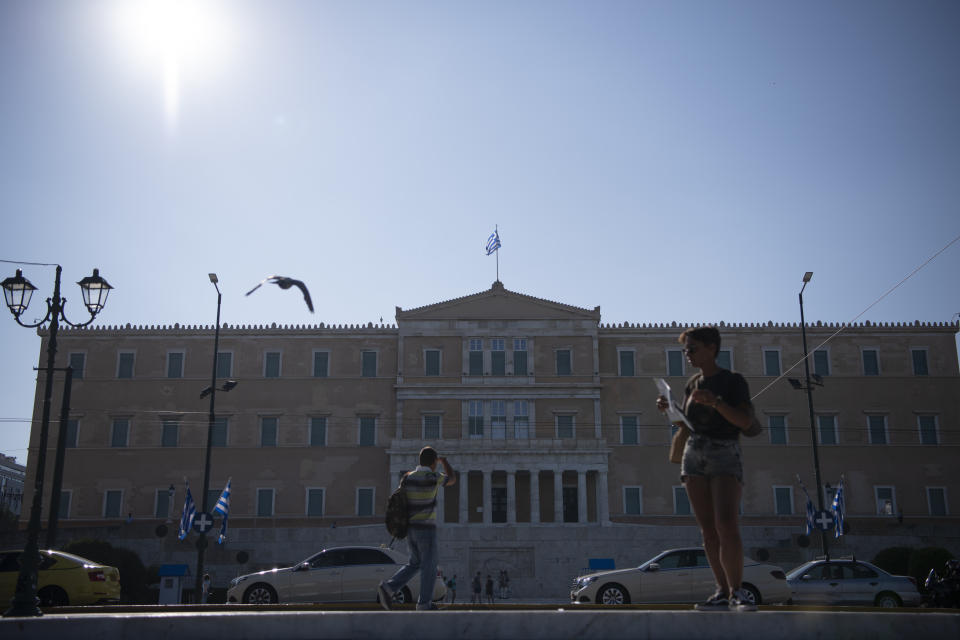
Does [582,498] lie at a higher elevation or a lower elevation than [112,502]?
higher

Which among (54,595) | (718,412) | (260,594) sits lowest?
(260,594)

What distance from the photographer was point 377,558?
18109 mm

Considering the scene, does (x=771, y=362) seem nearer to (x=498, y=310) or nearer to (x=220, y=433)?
(x=498, y=310)

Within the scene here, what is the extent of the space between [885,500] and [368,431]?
85.8ft

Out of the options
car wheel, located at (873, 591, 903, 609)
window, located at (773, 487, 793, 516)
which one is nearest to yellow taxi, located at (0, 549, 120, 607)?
car wheel, located at (873, 591, 903, 609)

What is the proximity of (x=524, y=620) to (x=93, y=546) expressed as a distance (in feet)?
99.6

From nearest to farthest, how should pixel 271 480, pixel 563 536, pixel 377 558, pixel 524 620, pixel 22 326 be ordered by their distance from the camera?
pixel 524 620 → pixel 22 326 → pixel 377 558 → pixel 563 536 → pixel 271 480

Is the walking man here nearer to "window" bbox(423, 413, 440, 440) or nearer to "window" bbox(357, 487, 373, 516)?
"window" bbox(357, 487, 373, 516)

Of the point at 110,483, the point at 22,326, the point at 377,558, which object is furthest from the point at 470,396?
the point at 22,326

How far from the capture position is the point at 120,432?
1884 inches

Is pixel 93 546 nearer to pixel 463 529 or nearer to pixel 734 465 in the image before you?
pixel 463 529

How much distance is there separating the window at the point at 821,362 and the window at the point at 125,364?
3582 centimetres

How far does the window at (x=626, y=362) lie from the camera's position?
48.6 m

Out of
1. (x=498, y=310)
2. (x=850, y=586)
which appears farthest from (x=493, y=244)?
(x=850, y=586)
